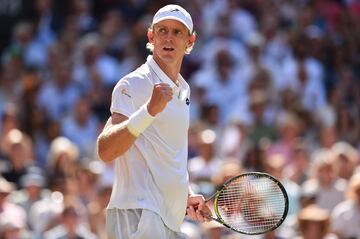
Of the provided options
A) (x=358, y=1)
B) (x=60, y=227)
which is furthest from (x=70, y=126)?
(x=358, y=1)

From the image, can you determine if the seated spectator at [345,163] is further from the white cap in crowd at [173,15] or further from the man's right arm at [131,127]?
the man's right arm at [131,127]

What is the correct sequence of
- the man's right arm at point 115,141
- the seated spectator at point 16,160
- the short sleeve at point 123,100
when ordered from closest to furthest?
the man's right arm at point 115,141, the short sleeve at point 123,100, the seated spectator at point 16,160

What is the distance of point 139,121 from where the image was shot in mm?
6242

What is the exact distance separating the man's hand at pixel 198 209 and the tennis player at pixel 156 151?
0.19 metres

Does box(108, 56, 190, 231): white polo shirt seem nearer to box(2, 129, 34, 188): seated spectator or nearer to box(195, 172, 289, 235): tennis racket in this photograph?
box(195, 172, 289, 235): tennis racket

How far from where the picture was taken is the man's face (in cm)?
667

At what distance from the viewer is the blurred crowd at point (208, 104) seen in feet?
38.0

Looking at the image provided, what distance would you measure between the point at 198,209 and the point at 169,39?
1.08 metres

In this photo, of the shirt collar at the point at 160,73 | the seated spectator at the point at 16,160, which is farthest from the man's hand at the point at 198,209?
the seated spectator at the point at 16,160

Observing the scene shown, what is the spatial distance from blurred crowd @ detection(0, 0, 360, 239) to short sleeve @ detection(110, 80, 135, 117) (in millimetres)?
3754

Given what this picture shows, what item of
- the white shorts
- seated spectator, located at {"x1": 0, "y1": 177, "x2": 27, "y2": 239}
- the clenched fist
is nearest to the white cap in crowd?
the clenched fist

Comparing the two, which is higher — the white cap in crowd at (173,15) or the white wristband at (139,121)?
the white cap in crowd at (173,15)

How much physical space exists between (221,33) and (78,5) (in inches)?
88.6

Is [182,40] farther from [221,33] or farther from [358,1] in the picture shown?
[358,1]
